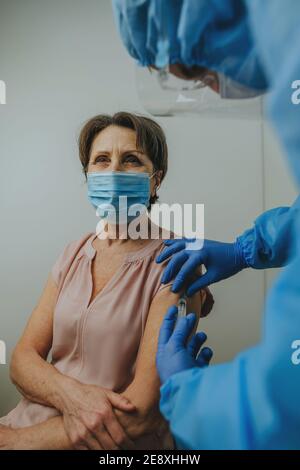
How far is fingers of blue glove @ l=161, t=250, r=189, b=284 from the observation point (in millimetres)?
1186

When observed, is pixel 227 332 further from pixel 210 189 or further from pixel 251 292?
pixel 210 189

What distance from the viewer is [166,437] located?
46.1 inches

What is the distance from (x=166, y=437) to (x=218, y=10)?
1.09 meters

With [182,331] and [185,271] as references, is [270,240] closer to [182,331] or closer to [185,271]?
[185,271]

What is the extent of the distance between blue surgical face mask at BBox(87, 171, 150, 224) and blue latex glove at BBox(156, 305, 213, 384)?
0.39 metres

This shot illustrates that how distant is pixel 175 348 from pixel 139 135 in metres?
0.73

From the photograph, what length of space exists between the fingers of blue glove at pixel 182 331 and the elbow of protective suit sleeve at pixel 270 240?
0.32 m

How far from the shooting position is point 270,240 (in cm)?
116

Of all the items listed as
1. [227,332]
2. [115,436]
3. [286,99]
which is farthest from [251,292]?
[286,99]

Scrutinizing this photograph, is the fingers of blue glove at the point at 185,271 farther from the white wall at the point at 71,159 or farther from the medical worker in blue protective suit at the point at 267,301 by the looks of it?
the white wall at the point at 71,159
